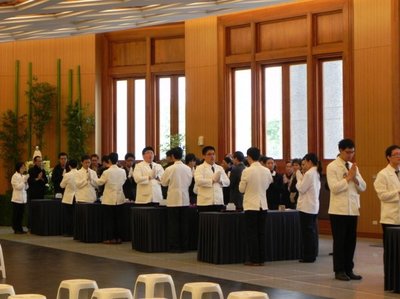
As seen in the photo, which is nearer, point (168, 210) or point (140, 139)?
point (168, 210)

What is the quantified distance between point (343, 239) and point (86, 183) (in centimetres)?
699

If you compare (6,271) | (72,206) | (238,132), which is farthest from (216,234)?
(238,132)

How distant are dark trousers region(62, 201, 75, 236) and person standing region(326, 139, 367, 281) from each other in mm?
7756

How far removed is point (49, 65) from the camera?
22.8 meters

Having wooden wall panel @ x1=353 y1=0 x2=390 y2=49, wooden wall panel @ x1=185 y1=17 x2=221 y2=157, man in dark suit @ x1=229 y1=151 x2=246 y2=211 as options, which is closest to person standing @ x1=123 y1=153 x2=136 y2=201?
man in dark suit @ x1=229 y1=151 x2=246 y2=211

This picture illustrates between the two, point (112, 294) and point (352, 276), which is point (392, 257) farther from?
point (112, 294)

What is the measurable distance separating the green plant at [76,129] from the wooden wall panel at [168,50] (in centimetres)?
229

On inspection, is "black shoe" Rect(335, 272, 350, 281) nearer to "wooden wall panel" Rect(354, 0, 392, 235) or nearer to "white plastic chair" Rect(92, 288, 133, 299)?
"white plastic chair" Rect(92, 288, 133, 299)

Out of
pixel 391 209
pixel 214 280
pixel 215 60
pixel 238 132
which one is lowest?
pixel 214 280

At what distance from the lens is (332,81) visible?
17.8m

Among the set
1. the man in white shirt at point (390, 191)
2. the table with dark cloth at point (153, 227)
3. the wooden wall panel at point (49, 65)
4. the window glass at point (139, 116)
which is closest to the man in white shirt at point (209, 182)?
the table with dark cloth at point (153, 227)

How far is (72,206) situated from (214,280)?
283 inches

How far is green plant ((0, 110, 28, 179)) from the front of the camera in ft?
72.7

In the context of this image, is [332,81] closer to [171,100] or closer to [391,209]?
[171,100]
